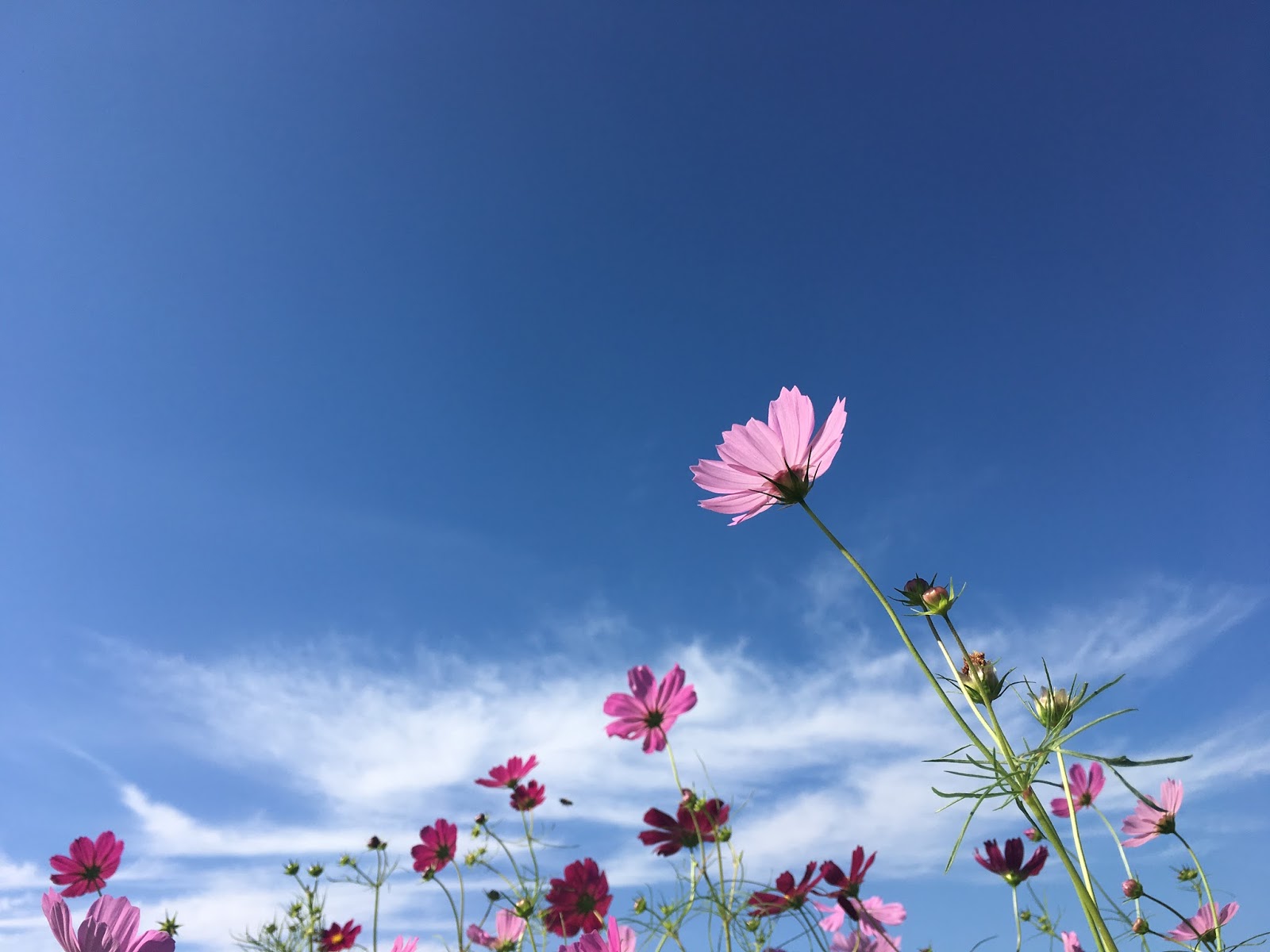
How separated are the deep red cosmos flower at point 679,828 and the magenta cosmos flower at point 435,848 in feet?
4.09

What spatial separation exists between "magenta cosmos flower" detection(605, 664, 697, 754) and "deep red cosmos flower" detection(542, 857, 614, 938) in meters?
0.28

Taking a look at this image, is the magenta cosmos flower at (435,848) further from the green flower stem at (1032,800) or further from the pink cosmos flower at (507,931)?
the green flower stem at (1032,800)

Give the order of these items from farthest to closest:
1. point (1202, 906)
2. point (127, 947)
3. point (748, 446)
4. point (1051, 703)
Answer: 1. point (1202, 906)
2. point (748, 446)
3. point (1051, 703)
4. point (127, 947)

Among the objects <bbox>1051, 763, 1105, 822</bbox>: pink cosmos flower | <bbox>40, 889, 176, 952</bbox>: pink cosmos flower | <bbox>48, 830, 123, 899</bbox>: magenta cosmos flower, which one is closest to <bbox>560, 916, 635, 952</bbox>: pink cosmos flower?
<bbox>40, 889, 176, 952</bbox>: pink cosmos flower

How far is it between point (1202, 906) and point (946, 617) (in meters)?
1.29

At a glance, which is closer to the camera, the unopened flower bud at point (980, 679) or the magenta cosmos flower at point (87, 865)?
the unopened flower bud at point (980, 679)

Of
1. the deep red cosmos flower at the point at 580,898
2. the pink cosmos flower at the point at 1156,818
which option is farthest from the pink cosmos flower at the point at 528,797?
the pink cosmos flower at the point at 1156,818

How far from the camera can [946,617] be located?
77 centimetres

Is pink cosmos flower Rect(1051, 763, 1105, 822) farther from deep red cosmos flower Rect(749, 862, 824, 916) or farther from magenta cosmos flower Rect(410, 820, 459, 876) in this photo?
magenta cosmos flower Rect(410, 820, 459, 876)

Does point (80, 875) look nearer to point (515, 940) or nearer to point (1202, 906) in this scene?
point (515, 940)

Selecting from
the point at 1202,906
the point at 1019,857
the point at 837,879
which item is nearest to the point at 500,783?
the point at 837,879

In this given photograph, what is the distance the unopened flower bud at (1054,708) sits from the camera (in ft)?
2.49

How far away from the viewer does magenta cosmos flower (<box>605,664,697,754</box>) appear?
130cm

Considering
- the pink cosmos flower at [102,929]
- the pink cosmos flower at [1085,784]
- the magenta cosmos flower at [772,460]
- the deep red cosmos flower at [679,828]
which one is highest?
the magenta cosmos flower at [772,460]
